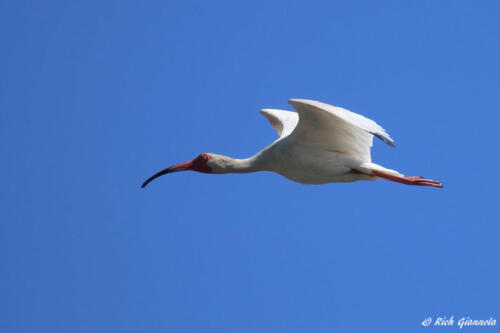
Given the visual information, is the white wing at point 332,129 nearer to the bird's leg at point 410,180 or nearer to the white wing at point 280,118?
the bird's leg at point 410,180

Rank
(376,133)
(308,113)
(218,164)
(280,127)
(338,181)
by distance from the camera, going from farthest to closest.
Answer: (280,127) → (218,164) → (338,181) → (308,113) → (376,133)

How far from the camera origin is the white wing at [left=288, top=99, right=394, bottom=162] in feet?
44.2

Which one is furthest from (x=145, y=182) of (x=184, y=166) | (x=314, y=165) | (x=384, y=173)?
(x=384, y=173)

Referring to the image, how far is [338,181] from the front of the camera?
15.1m

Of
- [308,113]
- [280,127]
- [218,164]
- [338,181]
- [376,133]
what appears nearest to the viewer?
[376,133]

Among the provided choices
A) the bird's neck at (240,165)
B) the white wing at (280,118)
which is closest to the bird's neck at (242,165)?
the bird's neck at (240,165)

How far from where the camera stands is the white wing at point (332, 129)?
1346 cm

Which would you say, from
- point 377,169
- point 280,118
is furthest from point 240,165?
point 377,169

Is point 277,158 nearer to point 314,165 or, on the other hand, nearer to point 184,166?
point 314,165

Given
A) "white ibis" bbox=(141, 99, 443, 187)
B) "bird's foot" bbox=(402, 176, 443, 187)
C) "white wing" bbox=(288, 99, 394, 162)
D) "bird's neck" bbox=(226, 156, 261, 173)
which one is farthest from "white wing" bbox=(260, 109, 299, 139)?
"bird's foot" bbox=(402, 176, 443, 187)

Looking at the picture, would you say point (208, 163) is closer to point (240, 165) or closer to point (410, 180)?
point (240, 165)

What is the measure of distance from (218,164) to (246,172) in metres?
0.63

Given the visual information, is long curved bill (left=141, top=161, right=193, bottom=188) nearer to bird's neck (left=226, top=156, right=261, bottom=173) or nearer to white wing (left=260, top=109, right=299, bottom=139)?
bird's neck (left=226, top=156, right=261, bottom=173)

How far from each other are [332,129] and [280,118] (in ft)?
10.6
